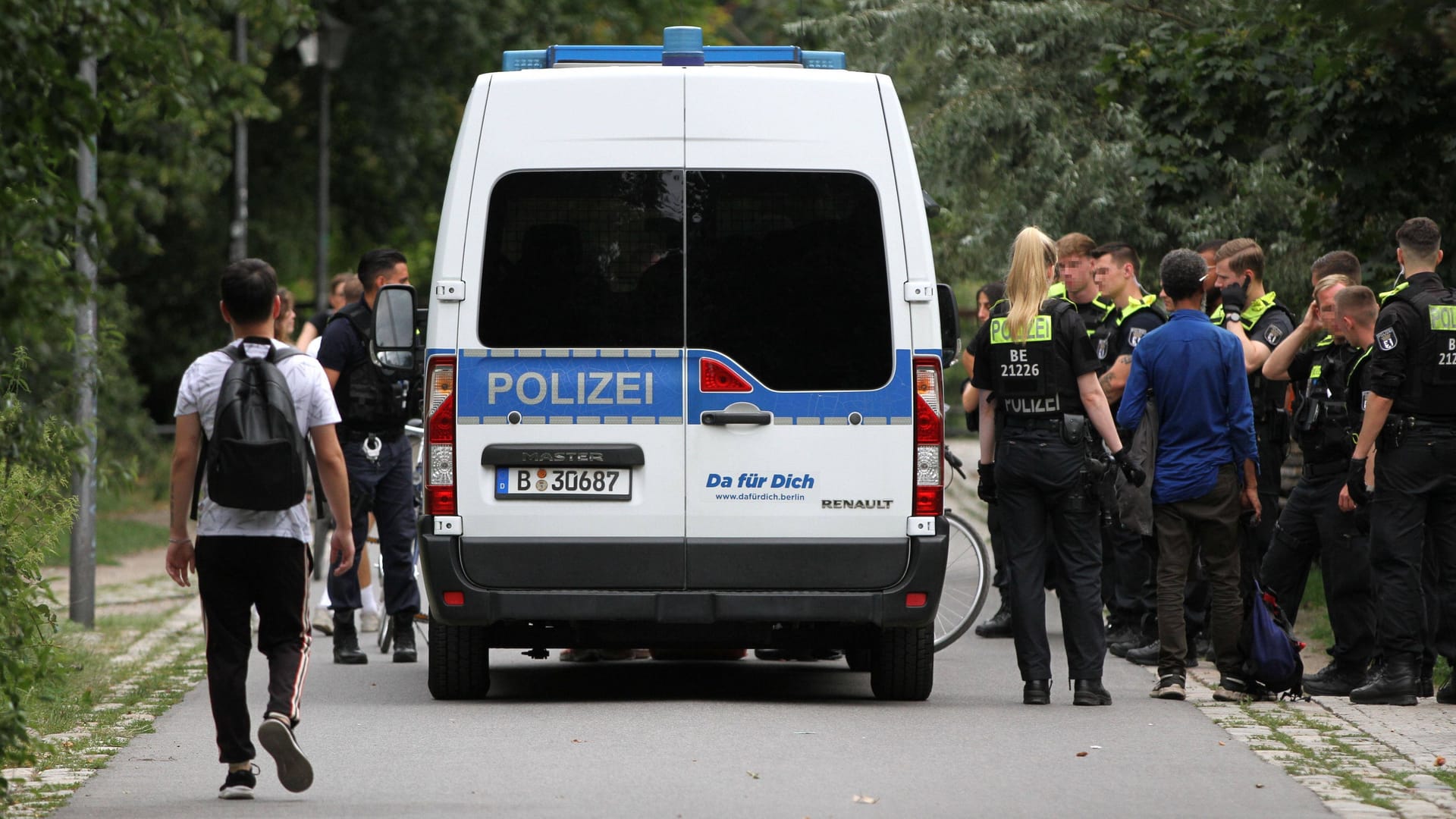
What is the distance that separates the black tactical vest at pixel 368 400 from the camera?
1063 centimetres

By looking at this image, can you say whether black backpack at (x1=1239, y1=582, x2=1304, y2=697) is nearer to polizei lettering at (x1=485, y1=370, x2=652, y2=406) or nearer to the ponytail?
the ponytail

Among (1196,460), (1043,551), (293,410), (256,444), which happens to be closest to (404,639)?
(1043,551)

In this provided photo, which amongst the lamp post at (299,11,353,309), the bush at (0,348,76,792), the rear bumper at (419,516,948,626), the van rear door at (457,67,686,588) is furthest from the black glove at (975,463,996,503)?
the lamp post at (299,11,353,309)

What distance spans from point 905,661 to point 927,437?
41.4 inches

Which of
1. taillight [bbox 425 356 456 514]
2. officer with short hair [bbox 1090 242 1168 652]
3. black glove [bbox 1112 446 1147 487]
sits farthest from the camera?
officer with short hair [bbox 1090 242 1168 652]

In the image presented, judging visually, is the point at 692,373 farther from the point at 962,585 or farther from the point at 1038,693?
the point at 962,585

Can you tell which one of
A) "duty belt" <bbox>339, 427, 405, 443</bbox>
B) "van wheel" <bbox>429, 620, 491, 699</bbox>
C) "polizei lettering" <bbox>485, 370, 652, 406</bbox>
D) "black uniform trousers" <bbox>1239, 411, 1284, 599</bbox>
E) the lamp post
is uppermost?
the lamp post

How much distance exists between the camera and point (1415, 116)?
11586 mm

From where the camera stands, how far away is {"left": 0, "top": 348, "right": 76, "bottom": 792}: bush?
Answer: 19.8 feet

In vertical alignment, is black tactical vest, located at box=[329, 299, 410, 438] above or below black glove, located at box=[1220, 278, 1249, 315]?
below

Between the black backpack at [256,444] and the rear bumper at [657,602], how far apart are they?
1.86 meters

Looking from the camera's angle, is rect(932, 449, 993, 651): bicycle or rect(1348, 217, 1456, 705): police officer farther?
rect(932, 449, 993, 651): bicycle

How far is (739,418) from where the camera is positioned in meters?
8.40

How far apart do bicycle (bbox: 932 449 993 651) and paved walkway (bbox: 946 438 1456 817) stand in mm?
1282
